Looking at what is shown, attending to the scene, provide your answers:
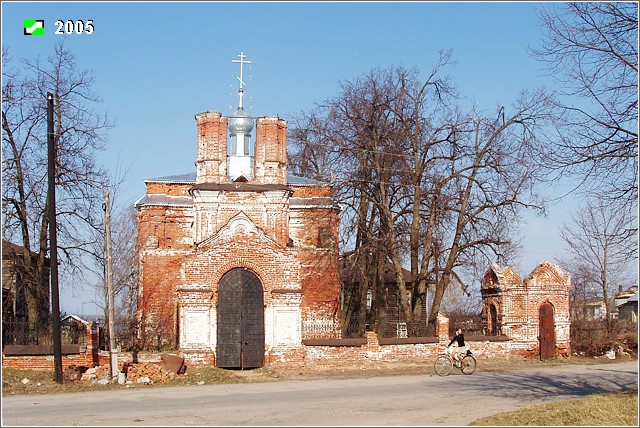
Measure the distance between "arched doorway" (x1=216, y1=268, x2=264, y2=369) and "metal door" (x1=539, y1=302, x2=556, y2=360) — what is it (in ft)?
35.5

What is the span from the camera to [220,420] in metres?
14.0

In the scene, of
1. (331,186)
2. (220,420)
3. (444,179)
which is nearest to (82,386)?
(220,420)

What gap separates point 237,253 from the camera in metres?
24.3

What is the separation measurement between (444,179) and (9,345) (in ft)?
54.6

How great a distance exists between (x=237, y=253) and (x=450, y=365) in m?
7.29

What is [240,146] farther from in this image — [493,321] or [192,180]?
[493,321]

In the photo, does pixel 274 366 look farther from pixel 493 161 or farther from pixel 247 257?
pixel 493 161

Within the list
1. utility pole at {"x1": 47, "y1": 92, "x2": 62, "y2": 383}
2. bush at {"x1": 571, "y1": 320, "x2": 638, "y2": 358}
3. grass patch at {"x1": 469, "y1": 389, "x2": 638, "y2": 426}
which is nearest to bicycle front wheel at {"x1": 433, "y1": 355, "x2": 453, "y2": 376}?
bush at {"x1": 571, "y1": 320, "x2": 638, "y2": 358}

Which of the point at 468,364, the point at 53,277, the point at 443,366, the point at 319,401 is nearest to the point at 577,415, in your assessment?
the point at 319,401

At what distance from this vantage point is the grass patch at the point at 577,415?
39.6 ft

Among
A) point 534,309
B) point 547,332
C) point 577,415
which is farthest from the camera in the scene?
point 547,332

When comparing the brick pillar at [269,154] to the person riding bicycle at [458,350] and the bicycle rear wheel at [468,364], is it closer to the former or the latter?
the person riding bicycle at [458,350]

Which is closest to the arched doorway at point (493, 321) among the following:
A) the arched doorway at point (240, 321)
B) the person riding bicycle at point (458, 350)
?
the person riding bicycle at point (458, 350)

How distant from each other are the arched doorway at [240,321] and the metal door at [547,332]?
10.8 m
